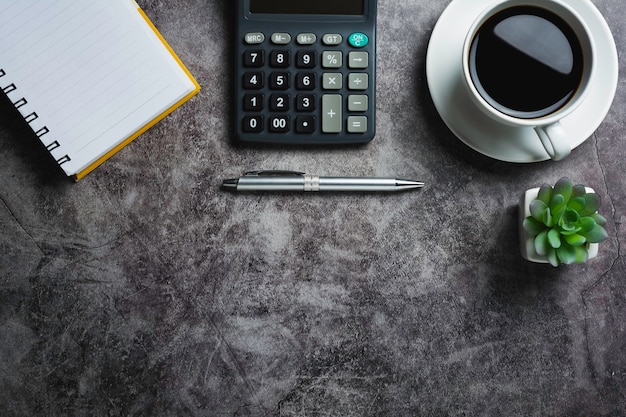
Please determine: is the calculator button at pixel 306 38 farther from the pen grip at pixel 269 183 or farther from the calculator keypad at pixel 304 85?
the pen grip at pixel 269 183

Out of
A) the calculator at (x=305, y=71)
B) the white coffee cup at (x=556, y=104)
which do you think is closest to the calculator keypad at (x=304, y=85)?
the calculator at (x=305, y=71)

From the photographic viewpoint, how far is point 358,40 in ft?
1.98

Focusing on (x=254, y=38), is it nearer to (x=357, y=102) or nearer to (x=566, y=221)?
(x=357, y=102)

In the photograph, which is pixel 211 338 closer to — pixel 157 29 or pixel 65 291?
pixel 65 291

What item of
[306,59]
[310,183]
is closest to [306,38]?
[306,59]

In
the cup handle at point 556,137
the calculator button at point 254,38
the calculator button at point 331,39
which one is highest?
the calculator button at point 254,38

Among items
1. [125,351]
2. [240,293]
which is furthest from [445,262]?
[125,351]

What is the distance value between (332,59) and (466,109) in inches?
5.3

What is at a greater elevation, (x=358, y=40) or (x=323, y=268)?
(x=358, y=40)

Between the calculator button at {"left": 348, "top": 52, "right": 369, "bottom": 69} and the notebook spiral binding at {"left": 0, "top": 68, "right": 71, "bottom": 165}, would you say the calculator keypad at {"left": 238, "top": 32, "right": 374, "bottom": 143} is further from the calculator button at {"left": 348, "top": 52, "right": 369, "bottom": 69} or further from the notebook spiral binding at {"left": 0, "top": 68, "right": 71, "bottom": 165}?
the notebook spiral binding at {"left": 0, "top": 68, "right": 71, "bottom": 165}

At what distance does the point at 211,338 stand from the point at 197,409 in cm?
7

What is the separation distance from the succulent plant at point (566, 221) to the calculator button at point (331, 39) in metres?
0.23

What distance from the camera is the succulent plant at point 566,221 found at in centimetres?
55

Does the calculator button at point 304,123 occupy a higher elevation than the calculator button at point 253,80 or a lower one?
lower
